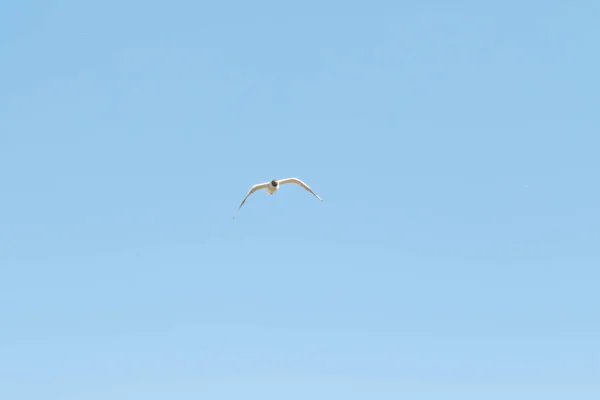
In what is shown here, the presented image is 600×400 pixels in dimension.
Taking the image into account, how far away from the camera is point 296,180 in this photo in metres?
99.2

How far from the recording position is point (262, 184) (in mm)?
96125

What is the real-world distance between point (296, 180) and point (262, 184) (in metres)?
4.93
